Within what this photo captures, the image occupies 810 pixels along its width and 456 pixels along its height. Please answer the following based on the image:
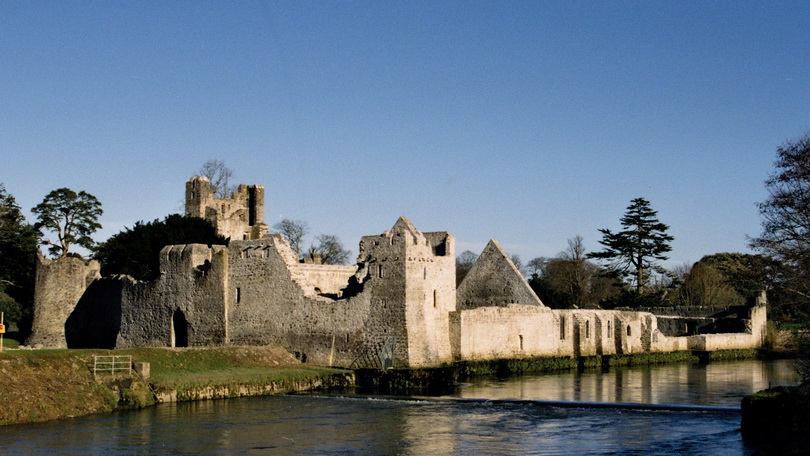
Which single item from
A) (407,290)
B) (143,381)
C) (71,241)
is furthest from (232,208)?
(143,381)

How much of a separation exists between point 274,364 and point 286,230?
4598 cm

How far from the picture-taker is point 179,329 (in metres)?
40.9

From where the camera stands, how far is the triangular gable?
4456cm

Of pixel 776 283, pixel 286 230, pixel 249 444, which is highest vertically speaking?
pixel 286 230

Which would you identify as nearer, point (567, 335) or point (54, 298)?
point (54, 298)

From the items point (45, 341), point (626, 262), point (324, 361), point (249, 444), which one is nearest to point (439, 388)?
point (324, 361)

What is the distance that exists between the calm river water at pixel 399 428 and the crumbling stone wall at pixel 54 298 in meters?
17.1

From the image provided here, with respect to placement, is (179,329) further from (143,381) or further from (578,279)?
(578,279)

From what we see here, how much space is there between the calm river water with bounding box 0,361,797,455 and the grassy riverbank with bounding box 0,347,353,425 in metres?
0.76

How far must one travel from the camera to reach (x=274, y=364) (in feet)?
114

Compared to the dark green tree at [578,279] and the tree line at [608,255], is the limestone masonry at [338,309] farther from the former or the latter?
the dark green tree at [578,279]

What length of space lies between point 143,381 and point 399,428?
28.2 ft

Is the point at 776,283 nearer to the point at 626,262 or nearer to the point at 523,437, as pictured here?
the point at 523,437

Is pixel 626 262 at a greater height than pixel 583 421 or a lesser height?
greater
